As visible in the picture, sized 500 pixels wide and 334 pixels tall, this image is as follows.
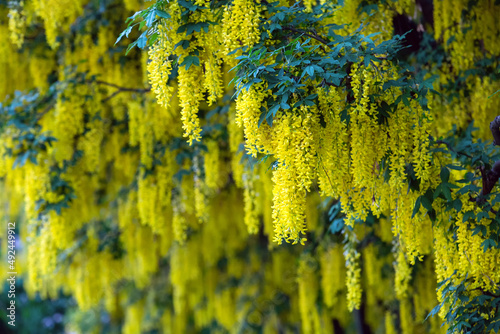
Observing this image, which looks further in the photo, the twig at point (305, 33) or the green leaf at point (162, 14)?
the twig at point (305, 33)

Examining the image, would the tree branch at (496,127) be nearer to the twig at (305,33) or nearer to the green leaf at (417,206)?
the green leaf at (417,206)

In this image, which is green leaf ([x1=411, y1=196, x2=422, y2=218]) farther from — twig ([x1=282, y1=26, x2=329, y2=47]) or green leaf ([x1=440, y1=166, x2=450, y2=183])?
twig ([x1=282, y1=26, x2=329, y2=47])

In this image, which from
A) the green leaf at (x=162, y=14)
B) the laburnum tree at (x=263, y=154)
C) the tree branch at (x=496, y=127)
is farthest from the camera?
the tree branch at (x=496, y=127)

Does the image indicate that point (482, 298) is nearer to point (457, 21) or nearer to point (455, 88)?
point (455, 88)

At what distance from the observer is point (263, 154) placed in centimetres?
453

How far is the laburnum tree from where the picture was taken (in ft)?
9.10

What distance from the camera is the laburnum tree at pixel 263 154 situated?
2.77 metres

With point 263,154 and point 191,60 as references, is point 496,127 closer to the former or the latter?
point 191,60

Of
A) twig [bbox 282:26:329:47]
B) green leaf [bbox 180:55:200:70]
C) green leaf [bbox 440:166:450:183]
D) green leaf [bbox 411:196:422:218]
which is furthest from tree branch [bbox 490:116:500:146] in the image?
green leaf [bbox 180:55:200:70]

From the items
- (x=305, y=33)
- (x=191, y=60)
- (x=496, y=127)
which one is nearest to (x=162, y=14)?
(x=191, y=60)

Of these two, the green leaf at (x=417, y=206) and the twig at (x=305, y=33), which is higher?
the twig at (x=305, y=33)

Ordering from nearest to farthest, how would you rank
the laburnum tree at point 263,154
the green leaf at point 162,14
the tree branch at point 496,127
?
the green leaf at point 162,14, the laburnum tree at point 263,154, the tree branch at point 496,127

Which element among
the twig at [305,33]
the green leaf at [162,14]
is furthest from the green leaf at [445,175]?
the green leaf at [162,14]

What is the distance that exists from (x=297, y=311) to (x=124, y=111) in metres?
4.01
